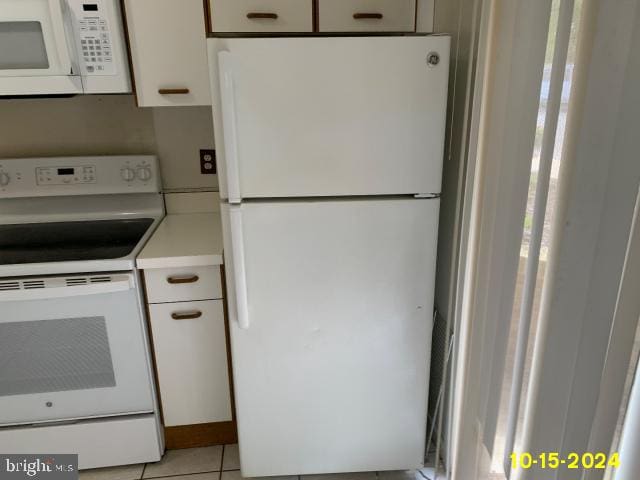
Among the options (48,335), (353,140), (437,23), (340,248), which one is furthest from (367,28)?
(48,335)

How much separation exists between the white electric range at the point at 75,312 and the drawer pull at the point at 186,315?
0.12 meters

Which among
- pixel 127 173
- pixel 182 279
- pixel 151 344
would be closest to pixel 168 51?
pixel 127 173

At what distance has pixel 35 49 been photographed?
64.9 inches

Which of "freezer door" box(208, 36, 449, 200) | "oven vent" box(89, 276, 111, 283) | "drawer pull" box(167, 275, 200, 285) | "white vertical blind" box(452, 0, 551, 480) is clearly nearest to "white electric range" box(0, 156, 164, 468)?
"oven vent" box(89, 276, 111, 283)

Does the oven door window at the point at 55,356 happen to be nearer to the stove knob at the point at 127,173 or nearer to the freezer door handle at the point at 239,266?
the freezer door handle at the point at 239,266

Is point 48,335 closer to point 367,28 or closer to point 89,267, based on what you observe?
point 89,267

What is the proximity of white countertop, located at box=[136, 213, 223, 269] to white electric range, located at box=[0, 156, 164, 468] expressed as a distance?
0.06 meters

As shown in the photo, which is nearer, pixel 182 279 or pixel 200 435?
pixel 182 279

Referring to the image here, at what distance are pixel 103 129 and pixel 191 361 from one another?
3.56 feet

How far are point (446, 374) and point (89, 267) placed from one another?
4.24 ft

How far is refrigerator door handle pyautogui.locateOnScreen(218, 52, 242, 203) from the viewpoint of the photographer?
1.29 m

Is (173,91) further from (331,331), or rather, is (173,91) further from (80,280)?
(331,331)

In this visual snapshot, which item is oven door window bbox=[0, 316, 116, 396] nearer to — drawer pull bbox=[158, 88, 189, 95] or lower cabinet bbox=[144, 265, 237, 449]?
lower cabinet bbox=[144, 265, 237, 449]

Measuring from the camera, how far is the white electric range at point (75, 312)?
162 cm
